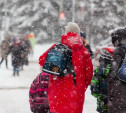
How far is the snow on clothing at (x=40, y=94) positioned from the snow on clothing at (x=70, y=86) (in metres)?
0.53

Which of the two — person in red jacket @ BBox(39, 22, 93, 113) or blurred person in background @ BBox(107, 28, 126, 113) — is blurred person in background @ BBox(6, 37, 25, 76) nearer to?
person in red jacket @ BBox(39, 22, 93, 113)

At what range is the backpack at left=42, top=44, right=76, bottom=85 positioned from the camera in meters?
3.98

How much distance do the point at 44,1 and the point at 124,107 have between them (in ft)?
141

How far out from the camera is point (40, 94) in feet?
15.5

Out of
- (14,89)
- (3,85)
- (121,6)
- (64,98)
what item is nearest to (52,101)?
(64,98)

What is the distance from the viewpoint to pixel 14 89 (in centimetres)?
1044

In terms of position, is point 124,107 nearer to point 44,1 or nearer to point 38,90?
point 38,90

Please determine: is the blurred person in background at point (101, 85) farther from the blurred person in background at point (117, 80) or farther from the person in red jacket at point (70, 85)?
the blurred person in background at point (117, 80)

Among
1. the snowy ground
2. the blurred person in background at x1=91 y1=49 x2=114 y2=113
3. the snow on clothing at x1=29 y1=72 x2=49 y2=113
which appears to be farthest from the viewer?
the snowy ground

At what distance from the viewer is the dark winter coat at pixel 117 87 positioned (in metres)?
3.83

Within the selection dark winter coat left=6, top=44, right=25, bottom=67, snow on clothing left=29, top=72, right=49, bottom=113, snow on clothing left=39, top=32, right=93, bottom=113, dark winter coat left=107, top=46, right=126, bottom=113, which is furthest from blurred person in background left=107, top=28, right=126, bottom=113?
dark winter coat left=6, top=44, right=25, bottom=67

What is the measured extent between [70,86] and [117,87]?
0.54 meters

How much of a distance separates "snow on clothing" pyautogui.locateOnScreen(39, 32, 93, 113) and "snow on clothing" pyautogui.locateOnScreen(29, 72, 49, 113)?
533mm

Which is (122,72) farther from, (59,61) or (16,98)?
(16,98)
